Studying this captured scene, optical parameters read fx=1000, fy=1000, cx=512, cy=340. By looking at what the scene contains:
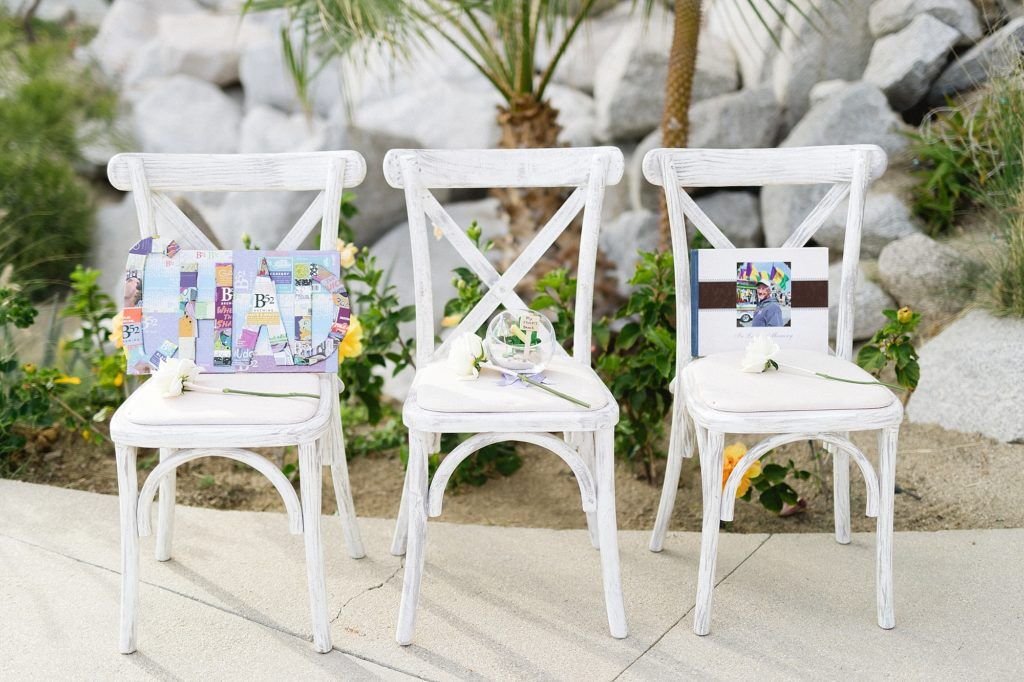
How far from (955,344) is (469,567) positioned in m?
1.92

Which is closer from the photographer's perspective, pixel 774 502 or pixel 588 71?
pixel 774 502

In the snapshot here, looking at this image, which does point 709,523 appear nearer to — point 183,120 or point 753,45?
point 753,45

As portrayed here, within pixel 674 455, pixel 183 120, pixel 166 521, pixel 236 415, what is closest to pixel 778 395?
pixel 674 455

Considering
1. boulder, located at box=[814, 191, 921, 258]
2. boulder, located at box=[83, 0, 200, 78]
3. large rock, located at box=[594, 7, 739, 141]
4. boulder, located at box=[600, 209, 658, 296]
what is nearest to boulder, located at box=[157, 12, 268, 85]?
boulder, located at box=[83, 0, 200, 78]

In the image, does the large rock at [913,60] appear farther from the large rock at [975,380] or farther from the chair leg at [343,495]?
A: the chair leg at [343,495]

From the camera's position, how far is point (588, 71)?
6426mm

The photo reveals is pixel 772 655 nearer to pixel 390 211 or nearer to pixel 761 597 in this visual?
pixel 761 597

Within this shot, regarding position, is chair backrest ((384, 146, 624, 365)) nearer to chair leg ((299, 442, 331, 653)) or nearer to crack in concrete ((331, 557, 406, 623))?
chair leg ((299, 442, 331, 653))

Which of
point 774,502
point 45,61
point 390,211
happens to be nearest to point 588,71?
point 390,211

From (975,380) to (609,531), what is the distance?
174 cm

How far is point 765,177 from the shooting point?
94.0 inches

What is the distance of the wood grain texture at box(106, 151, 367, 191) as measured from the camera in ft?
7.52

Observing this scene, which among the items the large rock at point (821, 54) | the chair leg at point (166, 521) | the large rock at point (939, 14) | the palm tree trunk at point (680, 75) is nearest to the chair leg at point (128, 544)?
the chair leg at point (166, 521)

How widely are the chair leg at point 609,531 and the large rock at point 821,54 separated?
133 inches
